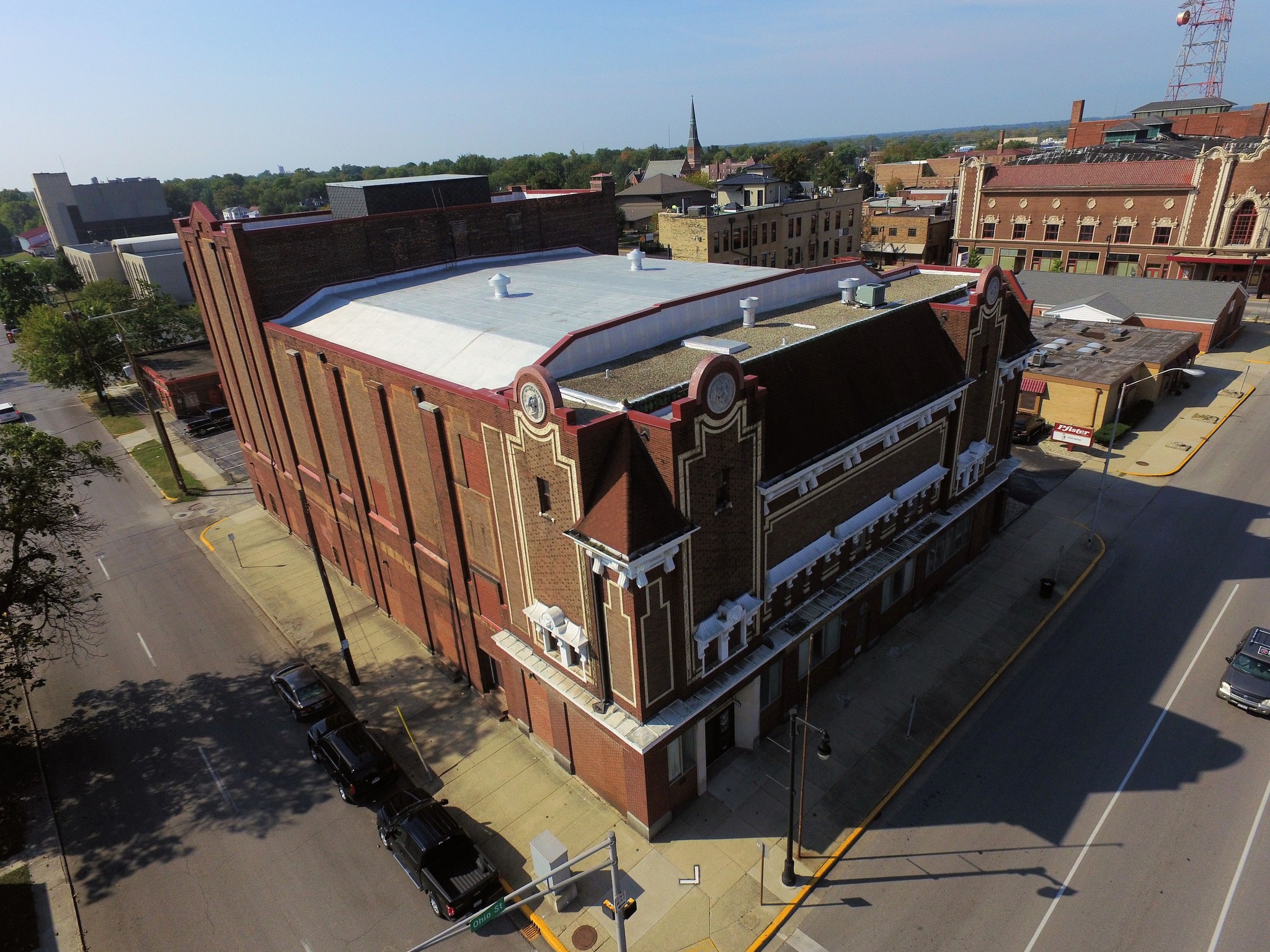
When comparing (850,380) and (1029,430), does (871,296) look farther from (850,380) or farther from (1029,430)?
(1029,430)

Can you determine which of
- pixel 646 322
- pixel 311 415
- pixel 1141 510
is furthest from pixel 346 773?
pixel 1141 510

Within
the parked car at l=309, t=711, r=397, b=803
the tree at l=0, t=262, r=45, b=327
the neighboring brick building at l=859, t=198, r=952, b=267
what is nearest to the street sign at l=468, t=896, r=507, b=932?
the parked car at l=309, t=711, r=397, b=803

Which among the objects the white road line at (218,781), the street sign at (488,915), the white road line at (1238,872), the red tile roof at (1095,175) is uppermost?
the red tile roof at (1095,175)

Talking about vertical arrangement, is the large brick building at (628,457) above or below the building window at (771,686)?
above

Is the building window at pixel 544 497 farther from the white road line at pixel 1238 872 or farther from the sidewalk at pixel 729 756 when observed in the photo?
the white road line at pixel 1238 872

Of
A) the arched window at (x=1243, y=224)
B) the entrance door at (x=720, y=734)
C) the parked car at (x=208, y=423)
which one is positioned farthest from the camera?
the arched window at (x=1243, y=224)

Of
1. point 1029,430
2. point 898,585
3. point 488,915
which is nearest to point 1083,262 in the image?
point 1029,430

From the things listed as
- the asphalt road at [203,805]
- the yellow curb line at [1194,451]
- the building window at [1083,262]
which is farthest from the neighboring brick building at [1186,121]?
the asphalt road at [203,805]
